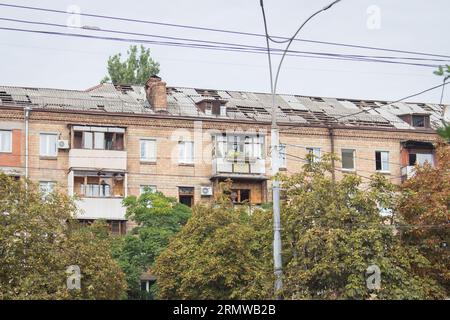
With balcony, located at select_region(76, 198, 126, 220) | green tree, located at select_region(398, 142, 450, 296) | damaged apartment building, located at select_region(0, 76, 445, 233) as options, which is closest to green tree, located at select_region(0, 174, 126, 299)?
green tree, located at select_region(398, 142, 450, 296)

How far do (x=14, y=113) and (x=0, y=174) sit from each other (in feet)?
75.1

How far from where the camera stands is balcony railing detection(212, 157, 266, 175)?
2404 inches

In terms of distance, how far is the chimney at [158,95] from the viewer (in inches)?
2451

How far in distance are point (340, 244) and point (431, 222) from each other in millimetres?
7852

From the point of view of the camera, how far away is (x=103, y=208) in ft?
188

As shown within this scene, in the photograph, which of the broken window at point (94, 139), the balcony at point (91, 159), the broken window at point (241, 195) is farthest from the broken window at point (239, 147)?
the balcony at point (91, 159)

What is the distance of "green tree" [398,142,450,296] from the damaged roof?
20196mm

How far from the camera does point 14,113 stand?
57.9m

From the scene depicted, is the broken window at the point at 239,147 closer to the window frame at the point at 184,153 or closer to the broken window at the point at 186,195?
the window frame at the point at 184,153

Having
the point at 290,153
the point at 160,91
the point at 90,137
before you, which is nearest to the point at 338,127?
the point at 290,153

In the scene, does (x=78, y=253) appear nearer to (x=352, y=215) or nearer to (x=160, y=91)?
(x=352, y=215)

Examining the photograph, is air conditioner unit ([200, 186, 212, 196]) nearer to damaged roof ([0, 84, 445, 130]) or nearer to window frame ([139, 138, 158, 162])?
window frame ([139, 138, 158, 162])

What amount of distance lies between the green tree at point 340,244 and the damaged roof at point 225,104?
26.5m
